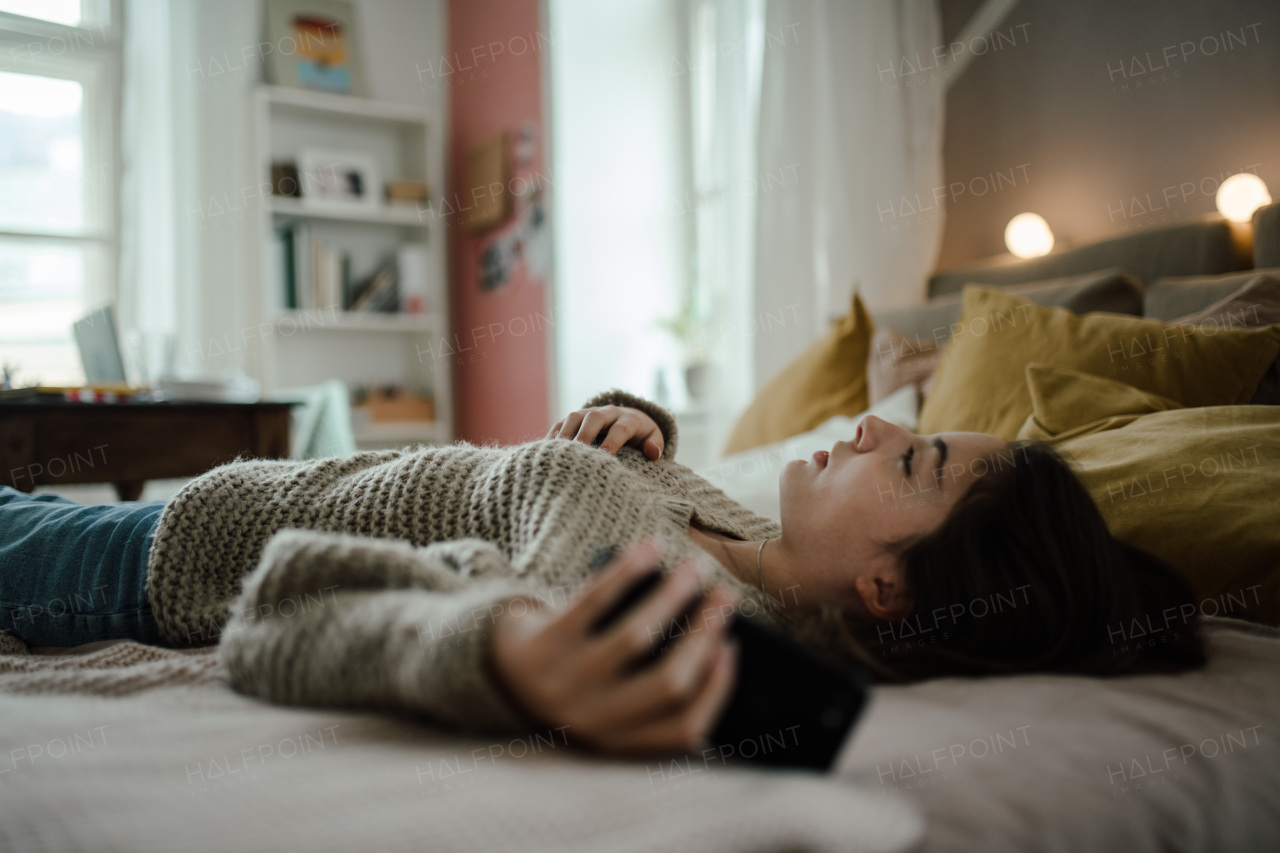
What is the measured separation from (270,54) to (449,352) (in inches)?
56.1

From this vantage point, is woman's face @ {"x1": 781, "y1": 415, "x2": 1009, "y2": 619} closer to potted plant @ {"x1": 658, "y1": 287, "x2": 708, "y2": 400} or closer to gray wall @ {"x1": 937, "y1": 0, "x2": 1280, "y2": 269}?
gray wall @ {"x1": 937, "y1": 0, "x2": 1280, "y2": 269}

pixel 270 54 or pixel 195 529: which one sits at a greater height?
pixel 270 54

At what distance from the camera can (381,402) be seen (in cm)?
387

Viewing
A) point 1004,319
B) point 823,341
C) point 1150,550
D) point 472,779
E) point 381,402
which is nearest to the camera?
point 472,779

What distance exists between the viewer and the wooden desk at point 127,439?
5.77ft

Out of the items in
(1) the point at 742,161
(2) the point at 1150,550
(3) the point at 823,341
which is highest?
(1) the point at 742,161

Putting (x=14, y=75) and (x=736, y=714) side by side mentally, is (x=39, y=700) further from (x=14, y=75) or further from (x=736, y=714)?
(x=14, y=75)

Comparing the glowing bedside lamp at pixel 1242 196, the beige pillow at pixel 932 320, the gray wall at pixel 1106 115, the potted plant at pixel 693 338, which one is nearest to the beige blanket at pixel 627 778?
the beige pillow at pixel 932 320

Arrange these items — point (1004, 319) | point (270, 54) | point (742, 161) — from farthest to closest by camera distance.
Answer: point (270, 54) < point (742, 161) < point (1004, 319)

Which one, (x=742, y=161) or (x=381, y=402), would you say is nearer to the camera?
(x=742, y=161)

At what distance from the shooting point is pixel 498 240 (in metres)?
3.81

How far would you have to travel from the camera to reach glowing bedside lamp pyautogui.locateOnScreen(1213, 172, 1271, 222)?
1844 mm

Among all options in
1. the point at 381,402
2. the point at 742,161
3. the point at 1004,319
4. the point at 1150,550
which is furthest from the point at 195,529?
the point at 381,402

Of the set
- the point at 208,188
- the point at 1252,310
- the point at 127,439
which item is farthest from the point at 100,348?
the point at 1252,310
